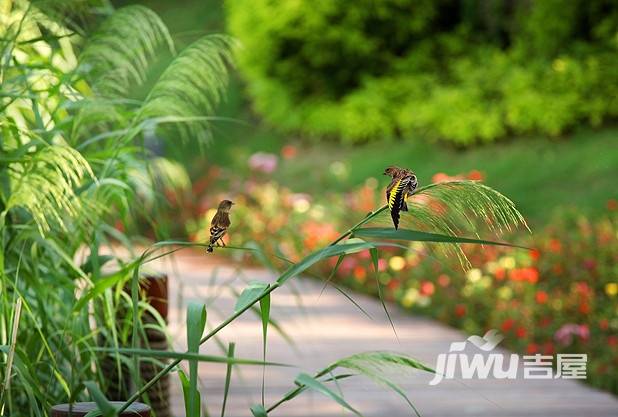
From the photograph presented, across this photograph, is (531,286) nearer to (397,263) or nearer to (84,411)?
(397,263)

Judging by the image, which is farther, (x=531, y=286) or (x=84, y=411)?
(x=531, y=286)

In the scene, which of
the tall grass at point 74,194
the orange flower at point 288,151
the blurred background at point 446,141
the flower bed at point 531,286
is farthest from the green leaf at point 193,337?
the orange flower at point 288,151

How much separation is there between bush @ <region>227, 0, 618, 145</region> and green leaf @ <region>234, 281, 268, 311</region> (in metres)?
8.84

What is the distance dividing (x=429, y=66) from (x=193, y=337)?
12579 millimetres

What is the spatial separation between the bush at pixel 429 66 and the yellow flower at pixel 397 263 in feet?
7.96

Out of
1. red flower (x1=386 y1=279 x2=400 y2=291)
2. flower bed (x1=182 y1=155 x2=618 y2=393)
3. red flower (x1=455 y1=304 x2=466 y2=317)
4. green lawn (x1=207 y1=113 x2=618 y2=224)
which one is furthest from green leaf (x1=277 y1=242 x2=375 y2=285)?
green lawn (x1=207 y1=113 x2=618 y2=224)

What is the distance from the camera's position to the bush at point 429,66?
1095 cm

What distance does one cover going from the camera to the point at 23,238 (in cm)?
302

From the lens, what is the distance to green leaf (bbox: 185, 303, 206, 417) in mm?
1974

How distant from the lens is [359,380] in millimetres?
5910

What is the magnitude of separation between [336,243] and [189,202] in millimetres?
13021

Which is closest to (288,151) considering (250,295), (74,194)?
(74,194)

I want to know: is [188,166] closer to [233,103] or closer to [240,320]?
[233,103]

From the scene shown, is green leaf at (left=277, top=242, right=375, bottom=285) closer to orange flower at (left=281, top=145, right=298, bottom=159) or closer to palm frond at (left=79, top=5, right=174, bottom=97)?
palm frond at (left=79, top=5, right=174, bottom=97)
